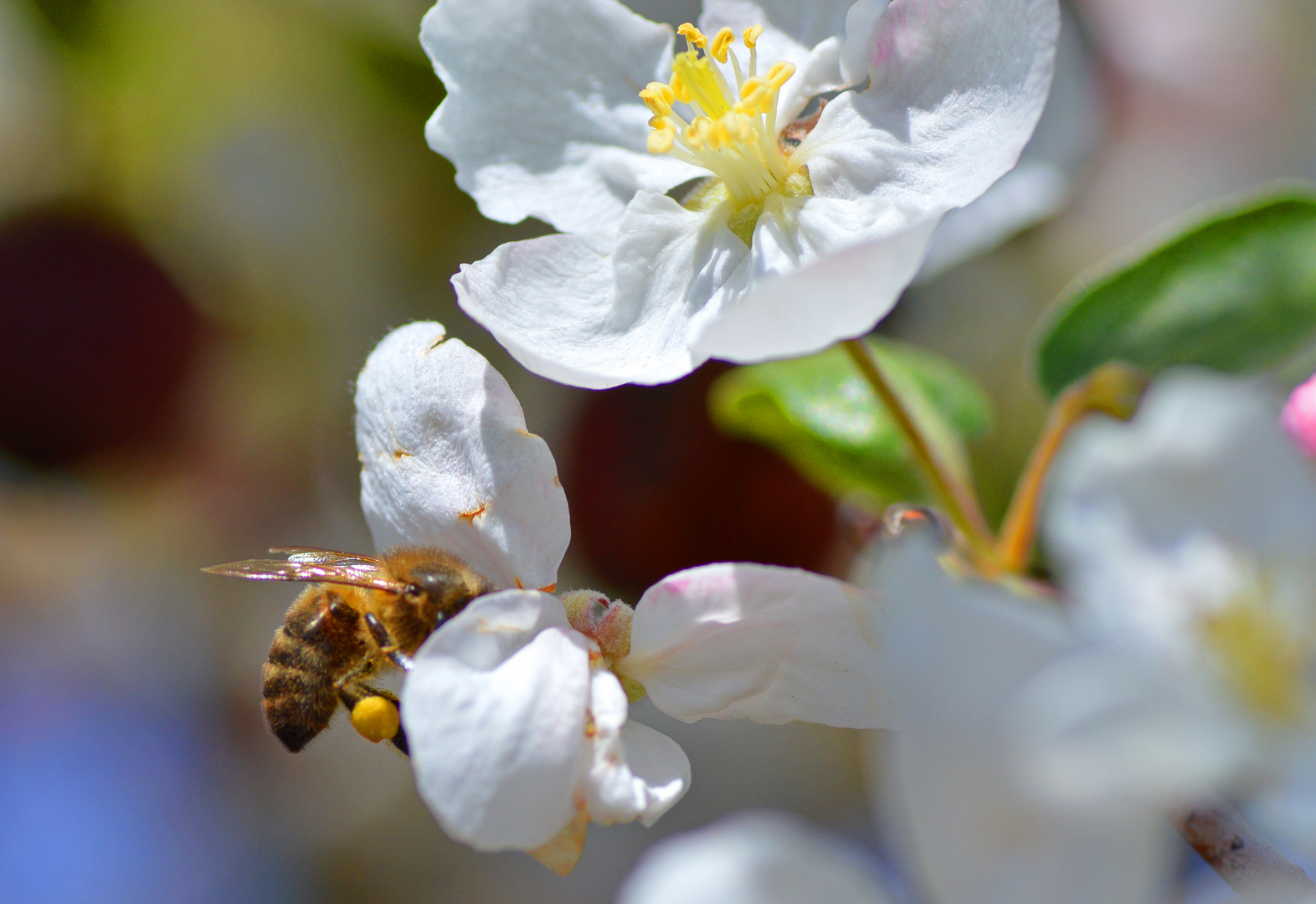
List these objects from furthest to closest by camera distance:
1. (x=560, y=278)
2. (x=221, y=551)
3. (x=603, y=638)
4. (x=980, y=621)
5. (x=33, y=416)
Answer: (x=221, y=551), (x=33, y=416), (x=560, y=278), (x=603, y=638), (x=980, y=621)

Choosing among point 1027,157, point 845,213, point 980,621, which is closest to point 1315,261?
point 845,213

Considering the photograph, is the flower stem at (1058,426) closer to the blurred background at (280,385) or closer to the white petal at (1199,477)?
the white petal at (1199,477)

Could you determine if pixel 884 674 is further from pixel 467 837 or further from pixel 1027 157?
pixel 1027 157

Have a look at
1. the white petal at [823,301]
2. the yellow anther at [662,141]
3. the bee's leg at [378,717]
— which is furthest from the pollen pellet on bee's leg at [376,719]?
the yellow anther at [662,141]

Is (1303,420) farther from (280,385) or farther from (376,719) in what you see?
(280,385)

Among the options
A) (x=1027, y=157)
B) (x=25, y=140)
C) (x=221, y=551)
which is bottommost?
(x=221, y=551)

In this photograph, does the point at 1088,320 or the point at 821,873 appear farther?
the point at 1088,320
